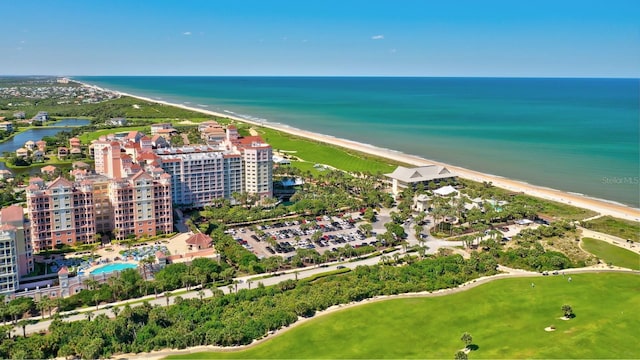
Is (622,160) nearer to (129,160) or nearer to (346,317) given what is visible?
(346,317)

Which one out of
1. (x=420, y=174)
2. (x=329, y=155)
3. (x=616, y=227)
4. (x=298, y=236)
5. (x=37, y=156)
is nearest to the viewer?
(x=298, y=236)

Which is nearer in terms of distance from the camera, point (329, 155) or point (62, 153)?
point (62, 153)

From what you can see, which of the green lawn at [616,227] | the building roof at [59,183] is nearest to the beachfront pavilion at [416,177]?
the green lawn at [616,227]

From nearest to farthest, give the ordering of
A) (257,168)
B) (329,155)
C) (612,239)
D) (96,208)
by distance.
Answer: (96,208), (612,239), (257,168), (329,155)

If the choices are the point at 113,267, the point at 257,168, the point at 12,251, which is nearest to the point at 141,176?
the point at 113,267

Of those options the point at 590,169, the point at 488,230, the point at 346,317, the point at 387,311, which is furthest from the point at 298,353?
the point at 590,169

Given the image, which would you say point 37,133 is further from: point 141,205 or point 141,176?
point 141,205

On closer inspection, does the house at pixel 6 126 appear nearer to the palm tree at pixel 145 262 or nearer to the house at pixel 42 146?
the house at pixel 42 146
